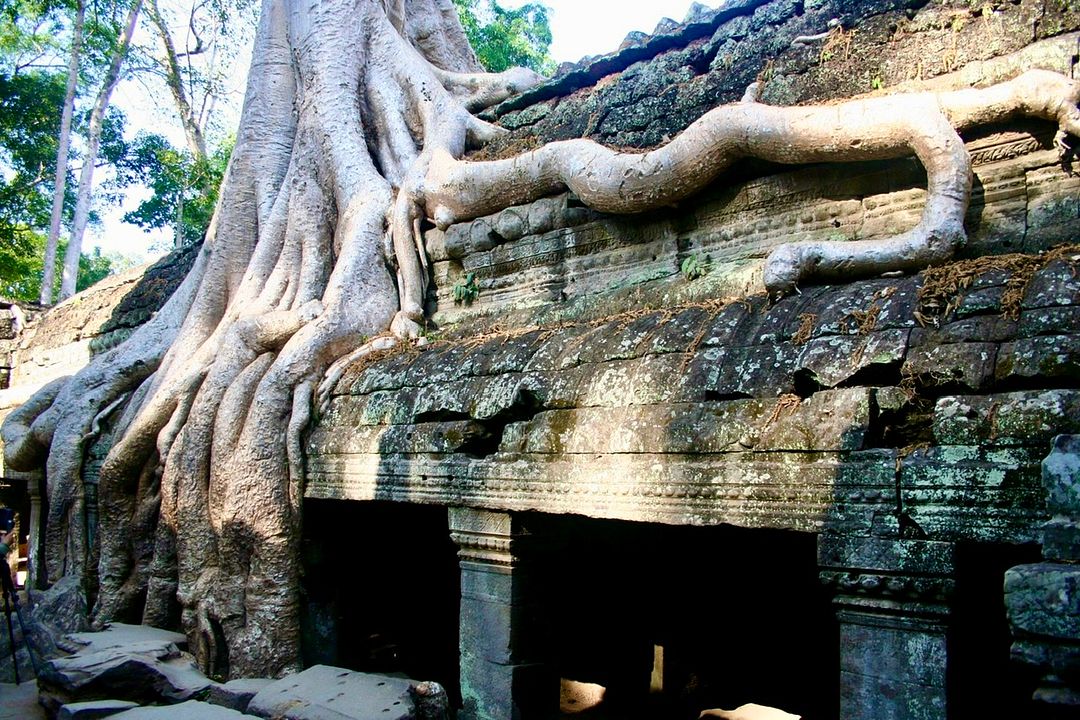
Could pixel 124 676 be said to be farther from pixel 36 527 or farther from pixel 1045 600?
pixel 1045 600

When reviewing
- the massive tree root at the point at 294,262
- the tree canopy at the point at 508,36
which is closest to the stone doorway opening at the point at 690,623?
the massive tree root at the point at 294,262

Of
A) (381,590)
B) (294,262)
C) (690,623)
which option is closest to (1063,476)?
(690,623)

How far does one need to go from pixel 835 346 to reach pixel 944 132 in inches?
48.2

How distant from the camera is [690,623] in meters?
5.43

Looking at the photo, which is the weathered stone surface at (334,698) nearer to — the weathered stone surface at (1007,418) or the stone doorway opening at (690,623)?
the stone doorway opening at (690,623)

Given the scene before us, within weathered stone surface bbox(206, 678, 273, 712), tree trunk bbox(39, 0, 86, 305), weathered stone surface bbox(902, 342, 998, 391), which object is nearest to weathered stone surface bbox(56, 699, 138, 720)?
weathered stone surface bbox(206, 678, 273, 712)

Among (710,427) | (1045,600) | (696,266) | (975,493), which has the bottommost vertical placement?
(1045,600)

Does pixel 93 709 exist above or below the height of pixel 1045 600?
below

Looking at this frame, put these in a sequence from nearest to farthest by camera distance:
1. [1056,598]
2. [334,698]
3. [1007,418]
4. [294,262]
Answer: [1056,598], [1007,418], [334,698], [294,262]

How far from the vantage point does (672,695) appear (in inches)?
213

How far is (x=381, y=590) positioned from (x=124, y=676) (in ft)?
5.67

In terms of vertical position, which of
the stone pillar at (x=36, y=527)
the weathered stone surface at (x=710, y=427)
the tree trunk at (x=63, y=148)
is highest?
the tree trunk at (x=63, y=148)

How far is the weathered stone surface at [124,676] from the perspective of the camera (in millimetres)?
4828

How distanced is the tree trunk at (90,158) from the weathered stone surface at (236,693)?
13372mm
